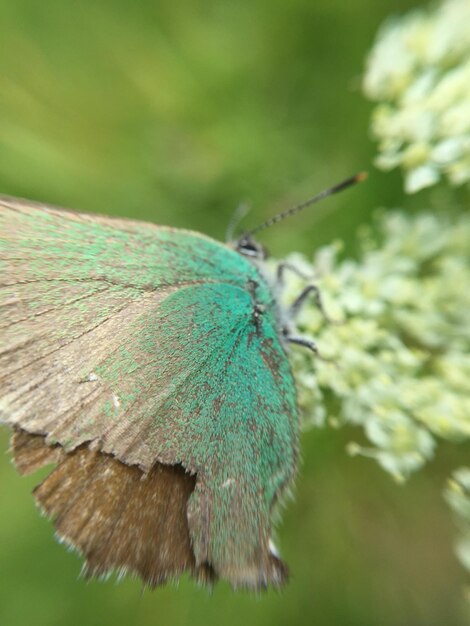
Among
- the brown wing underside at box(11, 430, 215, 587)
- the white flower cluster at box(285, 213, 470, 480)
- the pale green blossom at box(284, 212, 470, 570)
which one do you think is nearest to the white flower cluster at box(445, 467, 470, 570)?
the pale green blossom at box(284, 212, 470, 570)

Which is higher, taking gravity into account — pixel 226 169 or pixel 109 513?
pixel 226 169

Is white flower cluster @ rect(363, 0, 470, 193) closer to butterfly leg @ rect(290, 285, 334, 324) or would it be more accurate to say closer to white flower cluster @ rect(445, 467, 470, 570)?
butterfly leg @ rect(290, 285, 334, 324)

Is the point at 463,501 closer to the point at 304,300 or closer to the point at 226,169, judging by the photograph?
the point at 304,300

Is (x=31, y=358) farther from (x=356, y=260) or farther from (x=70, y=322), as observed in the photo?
(x=356, y=260)

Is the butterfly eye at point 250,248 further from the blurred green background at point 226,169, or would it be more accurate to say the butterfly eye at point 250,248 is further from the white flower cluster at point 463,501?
the white flower cluster at point 463,501

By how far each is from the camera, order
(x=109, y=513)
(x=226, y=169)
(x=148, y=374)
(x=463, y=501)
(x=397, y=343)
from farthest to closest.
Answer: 1. (x=226, y=169)
2. (x=397, y=343)
3. (x=463, y=501)
4. (x=148, y=374)
5. (x=109, y=513)

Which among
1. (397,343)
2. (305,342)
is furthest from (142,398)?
(397,343)

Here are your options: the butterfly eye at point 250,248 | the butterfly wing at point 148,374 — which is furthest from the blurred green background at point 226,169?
the butterfly wing at point 148,374
